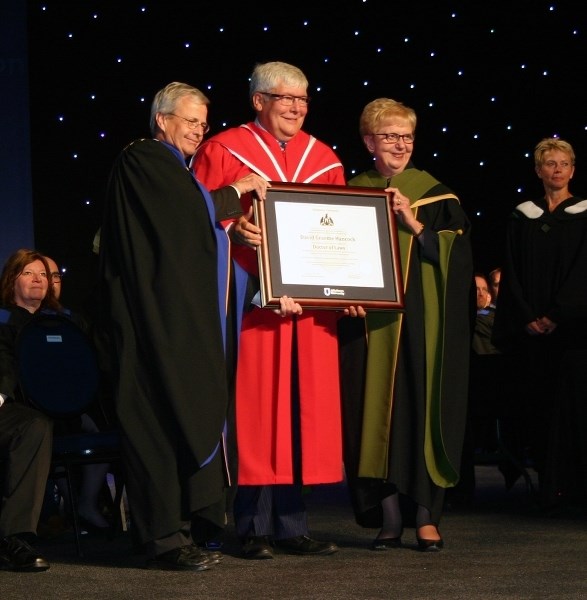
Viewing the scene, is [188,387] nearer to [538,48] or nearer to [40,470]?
[40,470]

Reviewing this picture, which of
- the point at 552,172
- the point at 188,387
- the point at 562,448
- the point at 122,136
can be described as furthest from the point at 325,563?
the point at 122,136

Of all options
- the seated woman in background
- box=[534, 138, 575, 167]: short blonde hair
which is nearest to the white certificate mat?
the seated woman in background

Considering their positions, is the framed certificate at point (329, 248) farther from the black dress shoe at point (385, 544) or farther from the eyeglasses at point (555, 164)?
the eyeglasses at point (555, 164)

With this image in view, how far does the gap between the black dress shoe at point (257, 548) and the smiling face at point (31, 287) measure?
1728 mm

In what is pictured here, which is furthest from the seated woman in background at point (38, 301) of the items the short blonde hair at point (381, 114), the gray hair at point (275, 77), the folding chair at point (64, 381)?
the short blonde hair at point (381, 114)

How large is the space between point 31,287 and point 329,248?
1680mm

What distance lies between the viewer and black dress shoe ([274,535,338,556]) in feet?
14.8

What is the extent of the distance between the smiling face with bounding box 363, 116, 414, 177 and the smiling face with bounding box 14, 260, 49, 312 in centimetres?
Result: 168

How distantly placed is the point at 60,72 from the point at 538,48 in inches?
117

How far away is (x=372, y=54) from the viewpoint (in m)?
8.28

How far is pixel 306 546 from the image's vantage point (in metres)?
4.53

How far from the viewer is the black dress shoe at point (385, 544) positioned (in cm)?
464

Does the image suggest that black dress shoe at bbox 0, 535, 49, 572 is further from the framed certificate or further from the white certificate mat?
the white certificate mat

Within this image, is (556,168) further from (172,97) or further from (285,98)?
(172,97)
